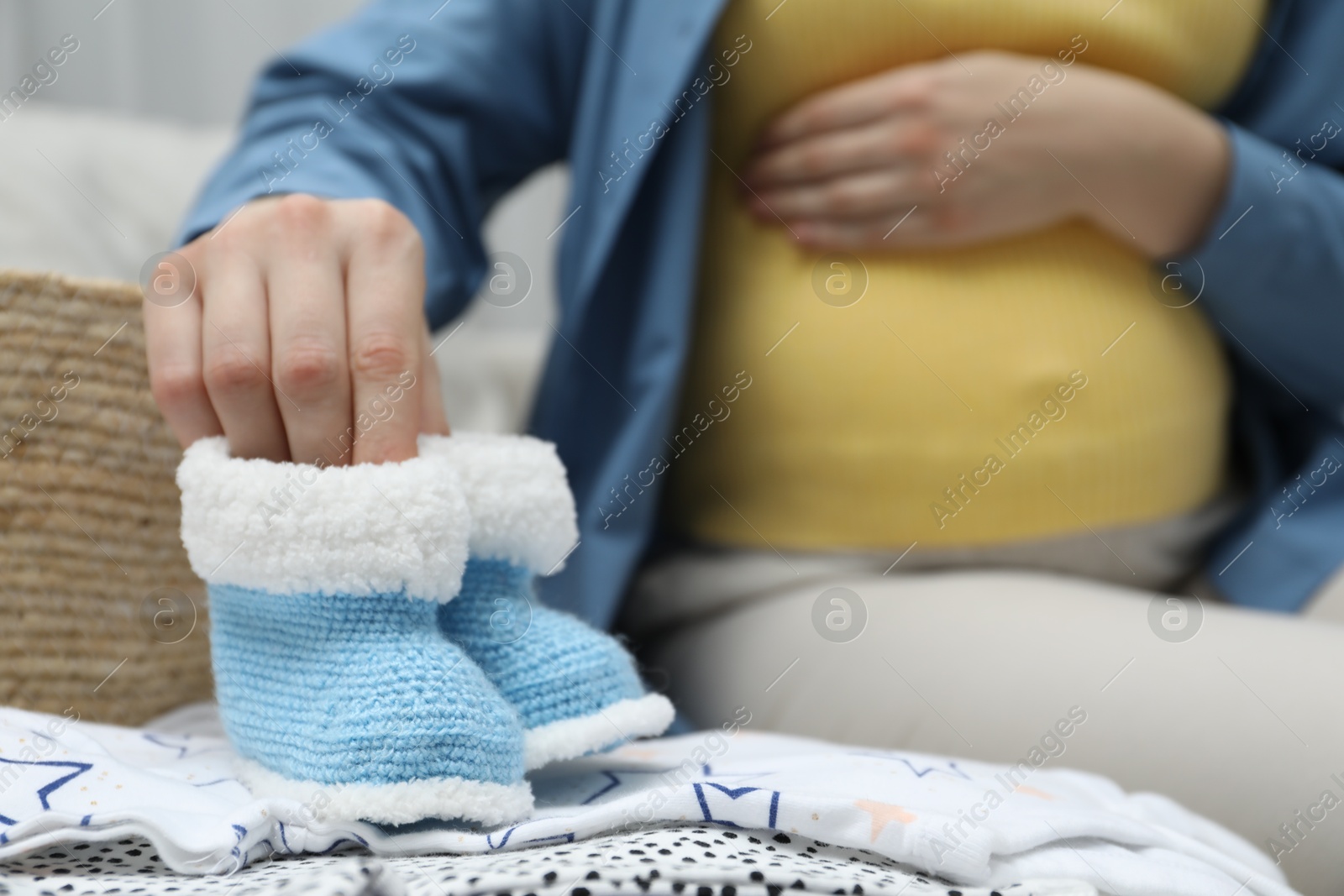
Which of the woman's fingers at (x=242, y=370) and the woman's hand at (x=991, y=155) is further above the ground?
the woman's hand at (x=991, y=155)

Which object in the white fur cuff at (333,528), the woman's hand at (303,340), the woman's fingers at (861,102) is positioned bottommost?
the white fur cuff at (333,528)

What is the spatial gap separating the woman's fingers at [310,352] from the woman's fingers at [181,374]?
0.03 metres

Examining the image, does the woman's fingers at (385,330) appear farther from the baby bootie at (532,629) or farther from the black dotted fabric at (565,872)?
the black dotted fabric at (565,872)

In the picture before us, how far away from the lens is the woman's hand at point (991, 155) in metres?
0.60

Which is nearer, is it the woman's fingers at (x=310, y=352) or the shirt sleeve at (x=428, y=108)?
the woman's fingers at (x=310, y=352)

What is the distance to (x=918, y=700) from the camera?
0.55 m

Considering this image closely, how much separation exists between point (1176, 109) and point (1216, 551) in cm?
32

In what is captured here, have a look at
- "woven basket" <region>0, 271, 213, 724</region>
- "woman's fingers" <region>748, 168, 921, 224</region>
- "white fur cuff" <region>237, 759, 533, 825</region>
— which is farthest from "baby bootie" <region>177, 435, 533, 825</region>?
"woman's fingers" <region>748, 168, 921, 224</region>

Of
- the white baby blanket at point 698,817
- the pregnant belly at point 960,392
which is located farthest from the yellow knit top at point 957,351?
the white baby blanket at point 698,817

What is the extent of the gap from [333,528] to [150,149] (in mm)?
733

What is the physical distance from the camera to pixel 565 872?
26cm

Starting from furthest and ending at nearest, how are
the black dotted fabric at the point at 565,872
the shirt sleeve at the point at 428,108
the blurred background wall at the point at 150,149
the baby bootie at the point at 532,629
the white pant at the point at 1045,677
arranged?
the blurred background wall at the point at 150,149 < the shirt sleeve at the point at 428,108 < the white pant at the point at 1045,677 < the baby bootie at the point at 532,629 < the black dotted fabric at the point at 565,872

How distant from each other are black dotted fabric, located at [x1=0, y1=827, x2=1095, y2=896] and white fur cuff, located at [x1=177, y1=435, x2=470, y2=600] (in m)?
0.09

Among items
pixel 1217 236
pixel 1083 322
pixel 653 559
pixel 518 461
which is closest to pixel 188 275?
pixel 518 461
